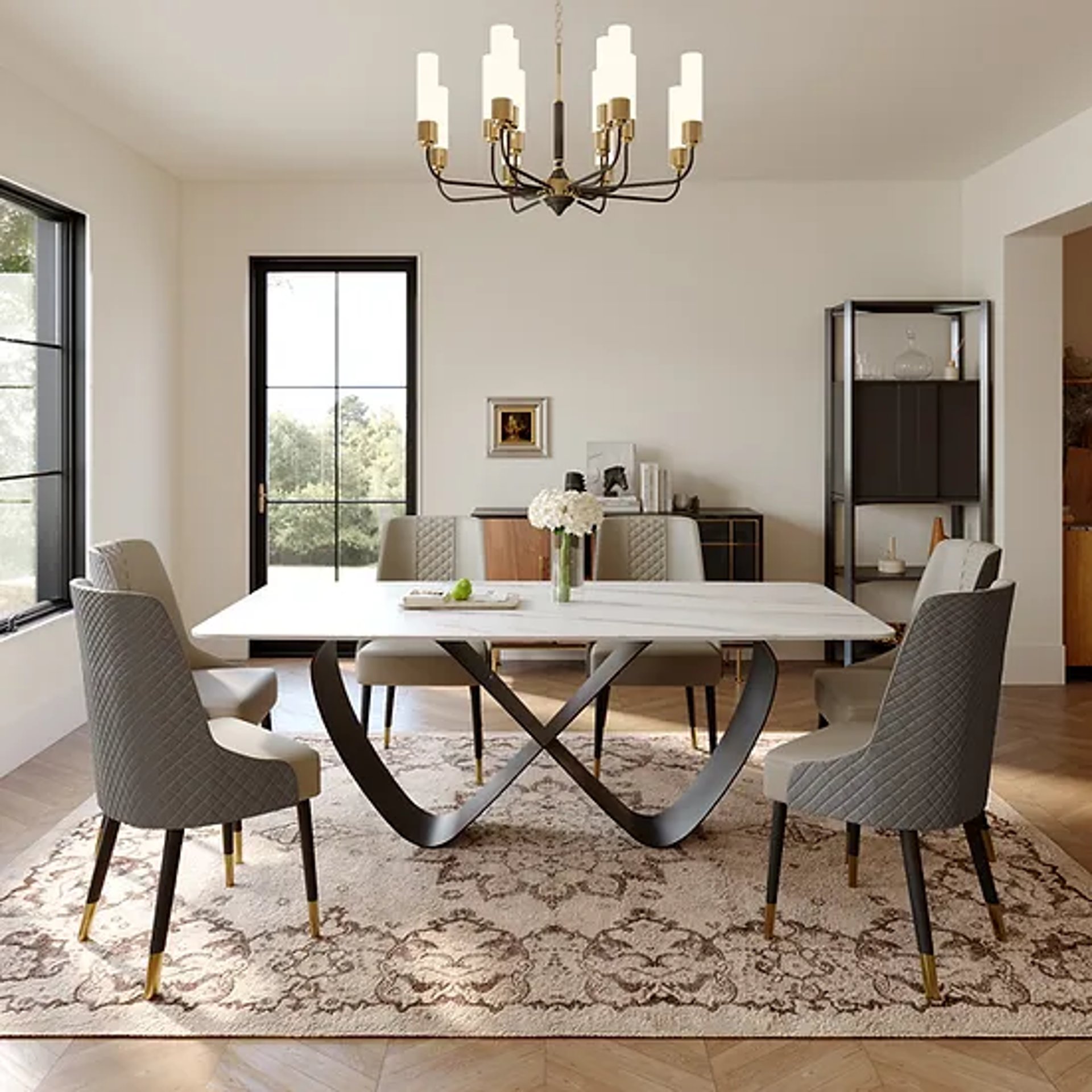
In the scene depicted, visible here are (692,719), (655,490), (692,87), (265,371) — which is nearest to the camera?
(692,87)

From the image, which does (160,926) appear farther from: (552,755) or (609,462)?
(609,462)

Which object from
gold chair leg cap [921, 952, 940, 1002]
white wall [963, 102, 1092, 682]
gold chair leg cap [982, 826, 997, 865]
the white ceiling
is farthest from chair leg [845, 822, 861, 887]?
white wall [963, 102, 1092, 682]

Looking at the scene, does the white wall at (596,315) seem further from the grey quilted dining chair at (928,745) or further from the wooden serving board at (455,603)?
the grey quilted dining chair at (928,745)

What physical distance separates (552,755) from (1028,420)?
11.8ft

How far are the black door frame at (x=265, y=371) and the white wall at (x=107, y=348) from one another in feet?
1.39

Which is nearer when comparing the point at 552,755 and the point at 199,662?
the point at 552,755

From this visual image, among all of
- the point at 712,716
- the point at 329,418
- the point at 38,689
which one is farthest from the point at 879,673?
the point at 329,418

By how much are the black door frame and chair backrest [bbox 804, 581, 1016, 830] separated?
14.2 feet

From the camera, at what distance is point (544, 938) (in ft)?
9.91

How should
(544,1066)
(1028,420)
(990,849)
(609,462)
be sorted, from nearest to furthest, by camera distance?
1. (544,1066)
2. (990,849)
3. (1028,420)
4. (609,462)

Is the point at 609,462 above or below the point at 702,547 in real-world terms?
above

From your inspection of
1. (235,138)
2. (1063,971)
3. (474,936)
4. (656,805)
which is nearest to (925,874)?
(1063,971)

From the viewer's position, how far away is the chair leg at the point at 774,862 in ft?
9.73

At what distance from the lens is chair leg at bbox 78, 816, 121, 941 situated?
9.60ft
